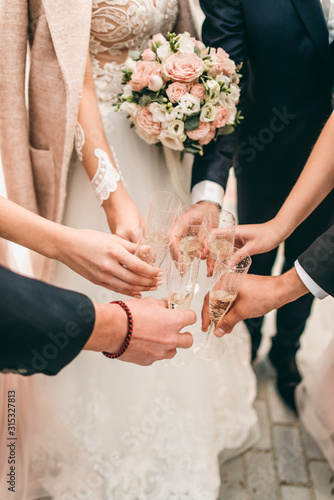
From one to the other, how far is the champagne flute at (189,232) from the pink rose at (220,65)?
0.59m

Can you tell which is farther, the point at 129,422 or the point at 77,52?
the point at 129,422

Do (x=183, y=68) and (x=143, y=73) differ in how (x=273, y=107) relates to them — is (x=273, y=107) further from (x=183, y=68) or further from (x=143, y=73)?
(x=143, y=73)

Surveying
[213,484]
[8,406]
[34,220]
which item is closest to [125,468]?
[213,484]

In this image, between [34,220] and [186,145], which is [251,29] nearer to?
[186,145]

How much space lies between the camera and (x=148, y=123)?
1766 mm

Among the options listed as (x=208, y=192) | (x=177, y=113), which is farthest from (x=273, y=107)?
(x=177, y=113)

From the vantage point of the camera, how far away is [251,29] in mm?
1944

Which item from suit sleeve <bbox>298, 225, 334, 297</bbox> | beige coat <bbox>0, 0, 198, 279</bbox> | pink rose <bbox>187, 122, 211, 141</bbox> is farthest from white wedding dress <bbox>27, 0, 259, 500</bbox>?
suit sleeve <bbox>298, 225, 334, 297</bbox>

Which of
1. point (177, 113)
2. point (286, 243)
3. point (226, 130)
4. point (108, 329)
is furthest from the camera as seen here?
point (286, 243)

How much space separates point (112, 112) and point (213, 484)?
191cm

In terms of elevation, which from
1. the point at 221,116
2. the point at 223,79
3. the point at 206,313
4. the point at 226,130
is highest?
the point at 223,79

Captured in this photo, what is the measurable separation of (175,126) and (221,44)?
0.57m

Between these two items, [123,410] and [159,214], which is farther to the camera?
[123,410]

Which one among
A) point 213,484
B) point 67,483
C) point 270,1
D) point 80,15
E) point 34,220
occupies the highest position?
point 270,1
